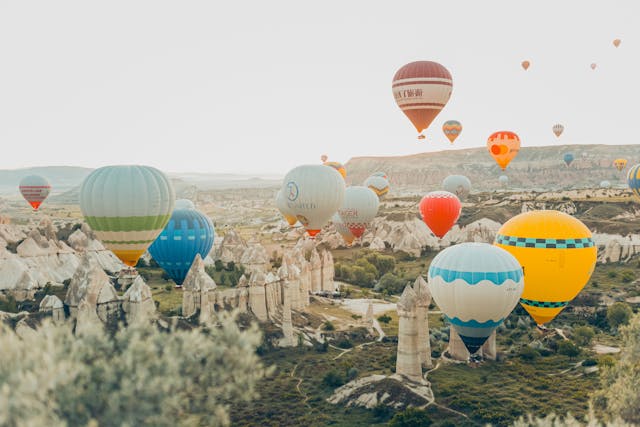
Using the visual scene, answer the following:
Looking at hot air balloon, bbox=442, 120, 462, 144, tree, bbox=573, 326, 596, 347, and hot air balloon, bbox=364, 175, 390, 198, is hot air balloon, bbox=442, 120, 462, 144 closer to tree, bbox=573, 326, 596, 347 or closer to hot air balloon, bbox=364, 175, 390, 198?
hot air balloon, bbox=364, 175, 390, 198

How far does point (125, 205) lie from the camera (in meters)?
35.6

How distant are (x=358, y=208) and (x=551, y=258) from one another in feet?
114

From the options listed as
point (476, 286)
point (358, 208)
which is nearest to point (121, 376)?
point (476, 286)

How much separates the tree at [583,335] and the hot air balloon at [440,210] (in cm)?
Result: 2651

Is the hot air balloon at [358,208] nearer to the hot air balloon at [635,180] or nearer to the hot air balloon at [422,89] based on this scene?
the hot air balloon at [422,89]

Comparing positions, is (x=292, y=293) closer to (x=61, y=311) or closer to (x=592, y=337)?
(x=61, y=311)

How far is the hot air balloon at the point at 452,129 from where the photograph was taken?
10569 centimetres

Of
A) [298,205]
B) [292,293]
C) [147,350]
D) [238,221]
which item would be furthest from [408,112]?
[238,221]

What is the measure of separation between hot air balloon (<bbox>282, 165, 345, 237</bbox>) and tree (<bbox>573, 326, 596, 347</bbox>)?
23.8 metres

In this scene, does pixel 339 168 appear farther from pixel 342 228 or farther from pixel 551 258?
pixel 551 258

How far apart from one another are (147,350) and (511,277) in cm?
2449

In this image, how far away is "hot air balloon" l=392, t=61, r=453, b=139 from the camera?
181 ft

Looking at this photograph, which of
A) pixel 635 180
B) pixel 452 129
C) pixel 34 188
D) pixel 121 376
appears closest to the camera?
pixel 121 376

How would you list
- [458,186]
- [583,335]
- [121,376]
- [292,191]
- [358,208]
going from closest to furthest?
[121,376] → [583,335] → [292,191] → [358,208] → [458,186]
